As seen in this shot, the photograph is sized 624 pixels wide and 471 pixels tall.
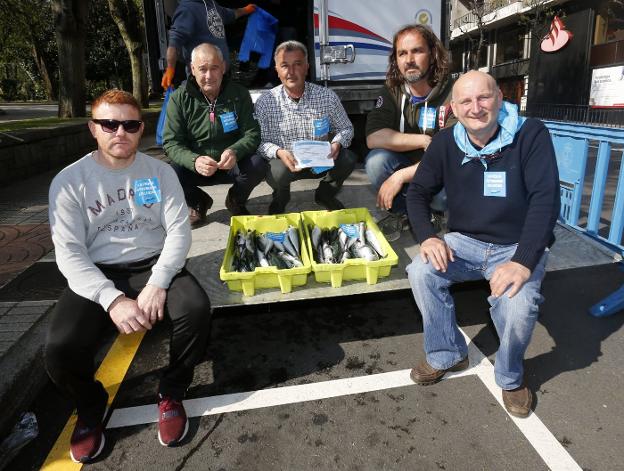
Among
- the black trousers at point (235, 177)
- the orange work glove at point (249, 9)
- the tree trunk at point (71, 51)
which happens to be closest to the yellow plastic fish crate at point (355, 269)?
the black trousers at point (235, 177)

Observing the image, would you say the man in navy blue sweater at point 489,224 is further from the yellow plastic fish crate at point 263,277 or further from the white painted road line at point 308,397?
the yellow plastic fish crate at point 263,277

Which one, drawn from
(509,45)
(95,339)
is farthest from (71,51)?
(509,45)

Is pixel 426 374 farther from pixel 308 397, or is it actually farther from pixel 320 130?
pixel 320 130

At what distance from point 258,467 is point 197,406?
2.00 feet

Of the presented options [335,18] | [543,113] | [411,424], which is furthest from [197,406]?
[543,113]

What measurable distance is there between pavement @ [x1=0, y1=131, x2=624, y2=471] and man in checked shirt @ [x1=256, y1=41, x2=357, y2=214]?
2.96 feet

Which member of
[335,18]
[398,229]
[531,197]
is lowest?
[398,229]

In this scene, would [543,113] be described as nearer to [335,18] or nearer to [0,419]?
[335,18]

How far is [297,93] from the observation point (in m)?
4.21

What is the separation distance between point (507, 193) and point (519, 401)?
45.9 inches

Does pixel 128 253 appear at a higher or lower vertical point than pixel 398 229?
higher

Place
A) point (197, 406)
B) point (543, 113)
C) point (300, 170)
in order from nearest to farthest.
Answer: point (197, 406) → point (300, 170) → point (543, 113)

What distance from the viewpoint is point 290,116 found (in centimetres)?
427

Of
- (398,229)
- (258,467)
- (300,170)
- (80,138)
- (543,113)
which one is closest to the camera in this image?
(258,467)
